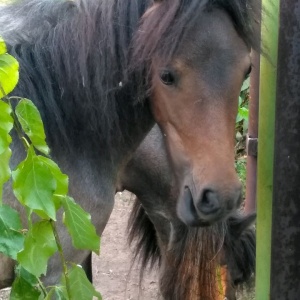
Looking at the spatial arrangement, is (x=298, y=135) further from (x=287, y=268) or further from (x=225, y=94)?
(x=225, y=94)

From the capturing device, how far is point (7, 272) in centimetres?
176

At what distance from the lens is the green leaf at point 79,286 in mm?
734

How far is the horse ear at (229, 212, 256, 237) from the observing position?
2.59m

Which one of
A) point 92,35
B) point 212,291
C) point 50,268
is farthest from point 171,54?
point 212,291

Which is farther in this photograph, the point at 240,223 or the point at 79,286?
the point at 240,223

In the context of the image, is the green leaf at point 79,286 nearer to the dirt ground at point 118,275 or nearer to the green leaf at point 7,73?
the green leaf at point 7,73

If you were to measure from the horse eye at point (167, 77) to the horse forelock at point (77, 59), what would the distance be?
13cm

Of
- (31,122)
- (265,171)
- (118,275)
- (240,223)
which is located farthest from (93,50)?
(118,275)

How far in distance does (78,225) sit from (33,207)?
0.06 metres

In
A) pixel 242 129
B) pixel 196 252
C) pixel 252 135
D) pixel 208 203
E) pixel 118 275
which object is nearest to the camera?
pixel 208 203

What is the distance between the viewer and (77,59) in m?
1.62

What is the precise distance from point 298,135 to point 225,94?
0.47 metres

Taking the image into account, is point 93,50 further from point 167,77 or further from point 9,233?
point 9,233

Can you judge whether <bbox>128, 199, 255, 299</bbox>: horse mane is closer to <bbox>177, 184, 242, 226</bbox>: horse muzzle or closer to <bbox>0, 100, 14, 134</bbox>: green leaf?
<bbox>177, 184, 242, 226</bbox>: horse muzzle
